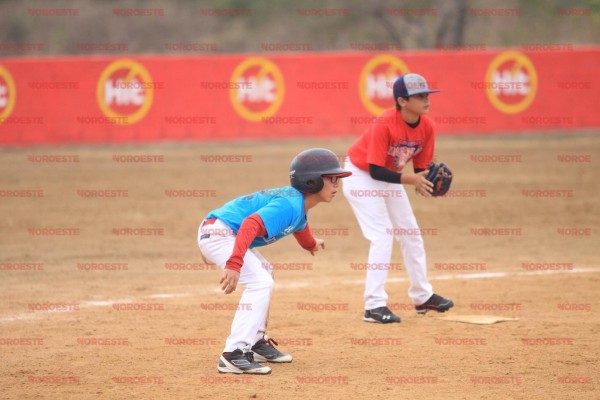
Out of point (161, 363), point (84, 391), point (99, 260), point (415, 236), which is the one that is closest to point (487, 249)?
point (415, 236)

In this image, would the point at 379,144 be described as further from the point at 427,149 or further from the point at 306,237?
the point at 306,237

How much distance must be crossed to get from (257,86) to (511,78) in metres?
6.32

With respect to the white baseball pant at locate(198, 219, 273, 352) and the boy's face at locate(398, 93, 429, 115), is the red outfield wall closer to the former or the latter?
the boy's face at locate(398, 93, 429, 115)

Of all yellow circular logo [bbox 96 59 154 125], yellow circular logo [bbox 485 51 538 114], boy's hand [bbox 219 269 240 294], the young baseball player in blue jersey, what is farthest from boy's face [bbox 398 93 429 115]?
yellow circular logo [bbox 485 51 538 114]

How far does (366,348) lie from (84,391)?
246 centimetres

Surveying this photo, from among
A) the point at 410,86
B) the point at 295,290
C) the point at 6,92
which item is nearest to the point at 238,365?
the point at 410,86

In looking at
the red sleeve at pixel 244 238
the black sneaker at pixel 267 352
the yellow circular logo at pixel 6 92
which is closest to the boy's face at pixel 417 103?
the red sleeve at pixel 244 238

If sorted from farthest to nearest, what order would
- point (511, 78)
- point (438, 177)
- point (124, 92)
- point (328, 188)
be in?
point (511, 78) < point (124, 92) < point (438, 177) < point (328, 188)

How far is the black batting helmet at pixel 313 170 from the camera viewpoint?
684cm

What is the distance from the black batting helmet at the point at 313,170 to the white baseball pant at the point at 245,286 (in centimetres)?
67

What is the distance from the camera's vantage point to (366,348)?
771 cm

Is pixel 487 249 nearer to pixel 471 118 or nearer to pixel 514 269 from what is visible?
pixel 514 269

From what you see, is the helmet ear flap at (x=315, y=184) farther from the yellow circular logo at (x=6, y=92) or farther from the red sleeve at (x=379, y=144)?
the yellow circular logo at (x=6, y=92)

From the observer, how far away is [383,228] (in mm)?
8820
